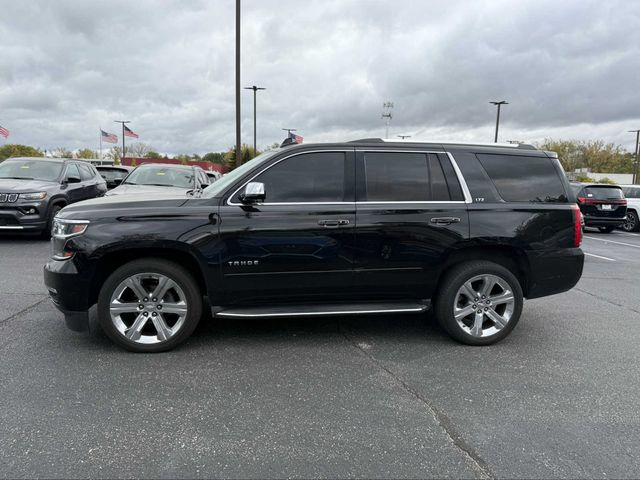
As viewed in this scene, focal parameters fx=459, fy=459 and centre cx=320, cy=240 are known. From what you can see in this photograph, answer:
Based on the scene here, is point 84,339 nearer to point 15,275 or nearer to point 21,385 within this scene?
point 21,385

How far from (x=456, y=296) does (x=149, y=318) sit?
276cm

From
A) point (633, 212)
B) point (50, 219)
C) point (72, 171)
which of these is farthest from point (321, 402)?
point (633, 212)

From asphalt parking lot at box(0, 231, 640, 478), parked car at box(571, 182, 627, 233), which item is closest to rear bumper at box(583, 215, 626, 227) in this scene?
parked car at box(571, 182, 627, 233)

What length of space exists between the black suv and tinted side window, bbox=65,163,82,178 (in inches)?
288

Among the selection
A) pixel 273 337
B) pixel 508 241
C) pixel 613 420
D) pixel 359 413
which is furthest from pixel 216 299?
pixel 613 420

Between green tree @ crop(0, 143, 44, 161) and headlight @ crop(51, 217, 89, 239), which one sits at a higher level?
green tree @ crop(0, 143, 44, 161)

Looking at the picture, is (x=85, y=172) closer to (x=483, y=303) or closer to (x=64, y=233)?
(x=64, y=233)

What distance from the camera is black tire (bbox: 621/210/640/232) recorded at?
17.0 meters

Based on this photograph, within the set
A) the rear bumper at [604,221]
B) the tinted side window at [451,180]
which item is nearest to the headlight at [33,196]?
the tinted side window at [451,180]

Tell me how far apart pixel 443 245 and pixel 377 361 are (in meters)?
1.22

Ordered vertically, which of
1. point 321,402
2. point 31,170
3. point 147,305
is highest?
point 31,170

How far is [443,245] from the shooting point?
423 centimetres

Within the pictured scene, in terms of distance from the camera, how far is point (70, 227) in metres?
3.86

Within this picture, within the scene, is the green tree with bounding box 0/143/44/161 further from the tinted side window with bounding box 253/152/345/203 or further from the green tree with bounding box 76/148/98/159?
the tinted side window with bounding box 253/152/345/203
